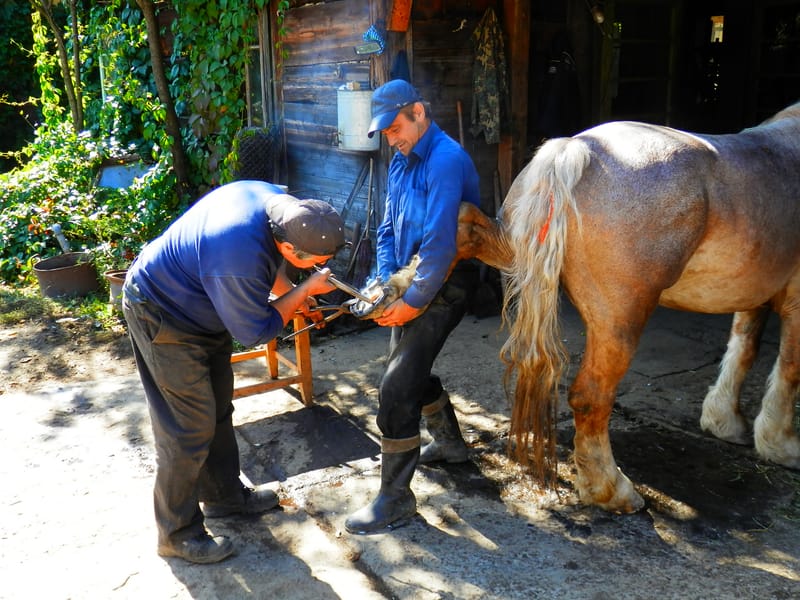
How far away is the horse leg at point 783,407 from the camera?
3740 millimetres

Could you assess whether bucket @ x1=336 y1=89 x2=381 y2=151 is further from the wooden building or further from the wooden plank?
the wooden plank

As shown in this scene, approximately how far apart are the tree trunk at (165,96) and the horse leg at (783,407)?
5.88 m

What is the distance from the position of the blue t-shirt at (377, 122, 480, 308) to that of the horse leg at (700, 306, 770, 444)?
1.82 metres

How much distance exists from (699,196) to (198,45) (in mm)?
5565

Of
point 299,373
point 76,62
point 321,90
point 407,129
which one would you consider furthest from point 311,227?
point 76,62

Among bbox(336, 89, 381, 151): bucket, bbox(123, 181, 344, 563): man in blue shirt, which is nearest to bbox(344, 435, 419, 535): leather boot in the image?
bbox(123, 181, 344, 563): man in blue shirt

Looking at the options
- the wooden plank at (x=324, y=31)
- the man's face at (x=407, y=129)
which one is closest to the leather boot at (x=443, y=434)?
the man's face at (x=407, y=129)

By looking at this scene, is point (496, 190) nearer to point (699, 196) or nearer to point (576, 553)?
point (699, 196)

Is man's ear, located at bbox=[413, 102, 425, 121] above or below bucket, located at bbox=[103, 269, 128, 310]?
above

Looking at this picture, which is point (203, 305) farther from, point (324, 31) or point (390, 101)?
point (324, 31)

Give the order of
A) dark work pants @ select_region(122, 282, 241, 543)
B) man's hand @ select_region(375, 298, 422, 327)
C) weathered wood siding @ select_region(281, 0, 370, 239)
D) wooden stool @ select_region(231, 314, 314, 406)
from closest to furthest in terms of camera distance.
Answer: dark work pants @ select_region(122, 282, 241, 543) < man's hand @ select_region(375, 298, 422, 327) < wooden stool @ select_region(231, 314, 314, 406) < weathered wood siding @ select_region(281, 0, 370, 239)

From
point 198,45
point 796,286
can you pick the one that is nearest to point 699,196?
point 796,286

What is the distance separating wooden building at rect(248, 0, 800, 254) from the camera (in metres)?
6.14

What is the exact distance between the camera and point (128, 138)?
893cm
